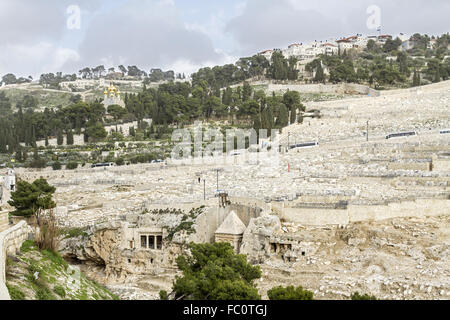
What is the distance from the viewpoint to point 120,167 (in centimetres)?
3669

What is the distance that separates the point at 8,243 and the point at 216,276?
17.2 ft

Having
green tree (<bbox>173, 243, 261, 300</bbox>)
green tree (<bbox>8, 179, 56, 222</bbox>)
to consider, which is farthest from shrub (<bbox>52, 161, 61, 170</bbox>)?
green tree (<bbox>173, 243, 261, 300</bbox>)

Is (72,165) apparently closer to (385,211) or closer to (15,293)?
(385,211)

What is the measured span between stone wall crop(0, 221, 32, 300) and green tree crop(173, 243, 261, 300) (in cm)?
419

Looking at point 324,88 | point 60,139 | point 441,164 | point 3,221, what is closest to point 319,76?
point 324,88

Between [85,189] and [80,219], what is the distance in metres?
6.59

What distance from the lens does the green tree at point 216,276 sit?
12.9m

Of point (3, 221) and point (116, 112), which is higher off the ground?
point (116, 112)

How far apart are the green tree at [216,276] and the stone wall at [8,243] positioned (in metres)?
4.19

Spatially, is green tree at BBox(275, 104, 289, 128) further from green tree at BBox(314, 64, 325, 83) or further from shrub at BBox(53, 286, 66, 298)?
shrub at BBox(53, 286, 66, 298)

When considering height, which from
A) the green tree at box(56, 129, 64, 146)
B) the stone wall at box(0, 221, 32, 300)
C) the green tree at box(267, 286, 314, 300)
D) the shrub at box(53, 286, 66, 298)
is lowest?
the green tree at box(267, 286, 314, 300)

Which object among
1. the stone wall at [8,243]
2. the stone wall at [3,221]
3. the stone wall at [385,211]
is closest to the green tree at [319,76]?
the stone wall at [385,211]

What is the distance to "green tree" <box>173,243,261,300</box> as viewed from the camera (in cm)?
1290

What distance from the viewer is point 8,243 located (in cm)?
1268
